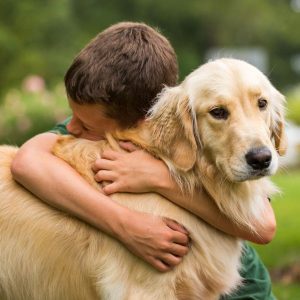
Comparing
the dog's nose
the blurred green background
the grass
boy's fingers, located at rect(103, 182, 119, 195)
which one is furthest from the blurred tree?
the dog's nose

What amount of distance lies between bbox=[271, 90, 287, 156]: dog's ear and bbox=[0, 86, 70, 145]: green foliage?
11.5m

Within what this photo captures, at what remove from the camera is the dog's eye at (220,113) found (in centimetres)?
346

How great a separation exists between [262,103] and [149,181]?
25.3 inches

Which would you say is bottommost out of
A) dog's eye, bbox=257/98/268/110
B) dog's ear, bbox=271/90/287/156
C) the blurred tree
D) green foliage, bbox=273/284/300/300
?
the blurred tree

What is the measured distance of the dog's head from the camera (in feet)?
11.0

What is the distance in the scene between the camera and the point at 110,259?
361cm

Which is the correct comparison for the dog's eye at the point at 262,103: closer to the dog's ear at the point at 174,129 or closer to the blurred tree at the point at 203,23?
the dog's ear at the point at 174,129

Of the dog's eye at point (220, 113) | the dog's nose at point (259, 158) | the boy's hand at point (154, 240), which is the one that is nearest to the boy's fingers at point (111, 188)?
the boy's hand at point (154, 240)

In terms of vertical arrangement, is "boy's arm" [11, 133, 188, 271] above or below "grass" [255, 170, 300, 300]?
above

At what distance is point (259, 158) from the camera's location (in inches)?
130

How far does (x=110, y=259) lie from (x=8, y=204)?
1.86ft

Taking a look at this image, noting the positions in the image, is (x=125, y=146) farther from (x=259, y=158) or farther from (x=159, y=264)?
(x=259, y=158)

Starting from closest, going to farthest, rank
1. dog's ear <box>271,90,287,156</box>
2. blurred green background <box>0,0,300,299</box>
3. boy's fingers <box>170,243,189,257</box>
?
1. boy's fingers <box>170,243,189,257</box>
2. dog's ear <box>271,90,287,156</box>
3. blurred green background <box>0,0,300,299</box>

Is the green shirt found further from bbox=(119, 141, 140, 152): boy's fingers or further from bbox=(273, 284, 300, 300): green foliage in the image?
bbox=(273, 284, 300, 300): green foliage
